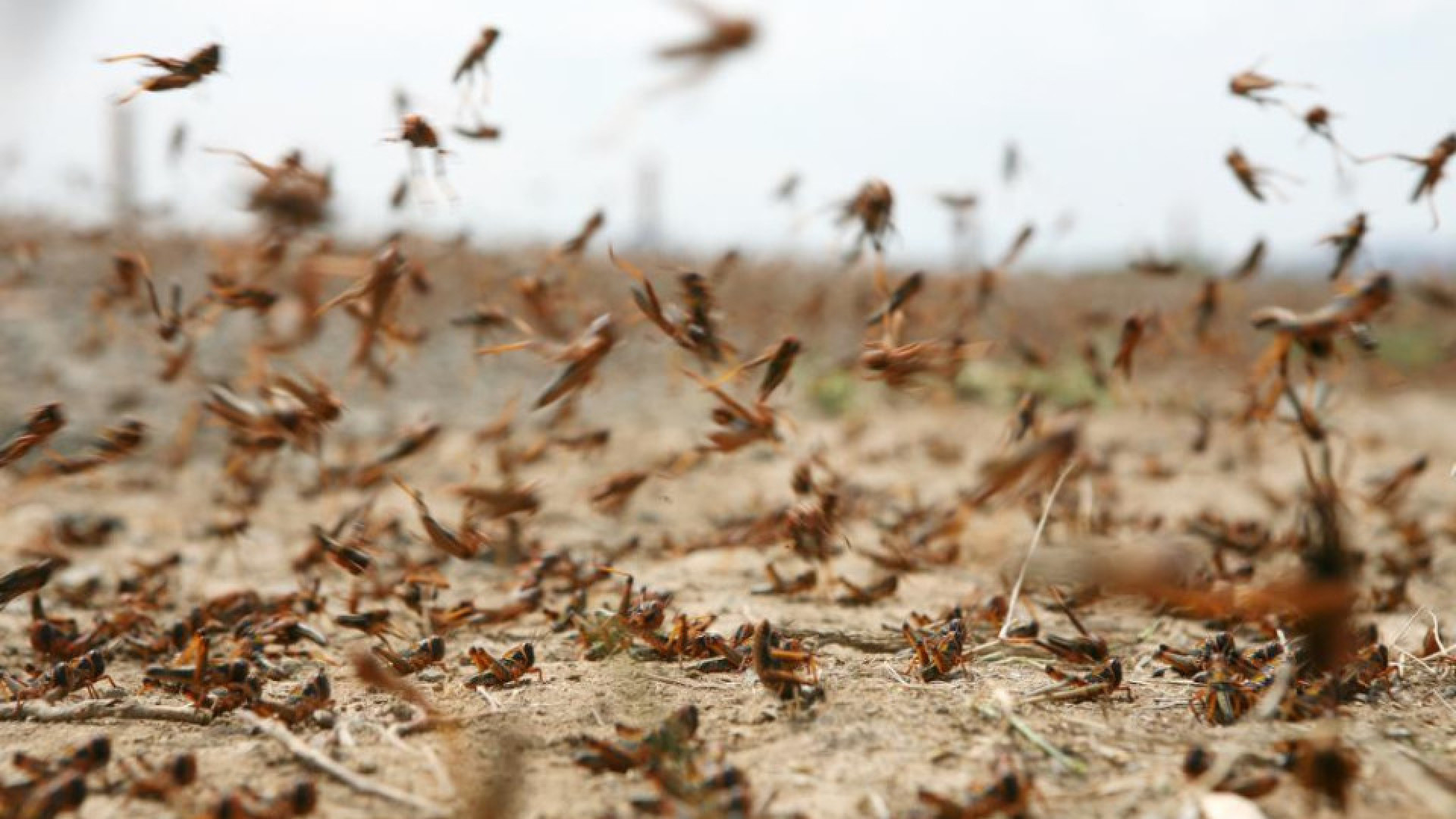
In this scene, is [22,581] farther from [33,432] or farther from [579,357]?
[579,357]

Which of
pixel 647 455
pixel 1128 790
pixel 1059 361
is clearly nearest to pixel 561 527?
pixel 647 455

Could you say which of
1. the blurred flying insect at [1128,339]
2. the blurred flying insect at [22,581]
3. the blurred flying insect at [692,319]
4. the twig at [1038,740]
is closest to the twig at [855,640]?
the twig at [1038,740]

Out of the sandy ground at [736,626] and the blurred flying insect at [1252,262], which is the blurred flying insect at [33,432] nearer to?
the sandy ground at [736,626]

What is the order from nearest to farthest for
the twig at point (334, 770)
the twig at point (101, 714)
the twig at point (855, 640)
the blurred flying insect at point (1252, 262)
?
1. the twig at point (334, 770)
2. the twig at point (101, 714)
3. the twig at point (855, 640)
4. the blurred flying insect at point (1252, 262)

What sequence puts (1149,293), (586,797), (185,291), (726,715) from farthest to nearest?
(1149,293)
(185,291)
(726,715)
(586,797)

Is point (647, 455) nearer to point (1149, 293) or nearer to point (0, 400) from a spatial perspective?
point (0, 400)

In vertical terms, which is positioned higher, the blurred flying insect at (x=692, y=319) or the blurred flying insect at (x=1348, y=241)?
the blurred flying insect at (x=1348, y=241)

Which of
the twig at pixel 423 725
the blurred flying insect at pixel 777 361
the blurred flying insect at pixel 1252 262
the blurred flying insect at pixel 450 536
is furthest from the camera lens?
the blurred flying insect at pixel 1252 262

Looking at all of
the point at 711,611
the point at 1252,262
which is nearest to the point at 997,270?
the point at 1252,262
